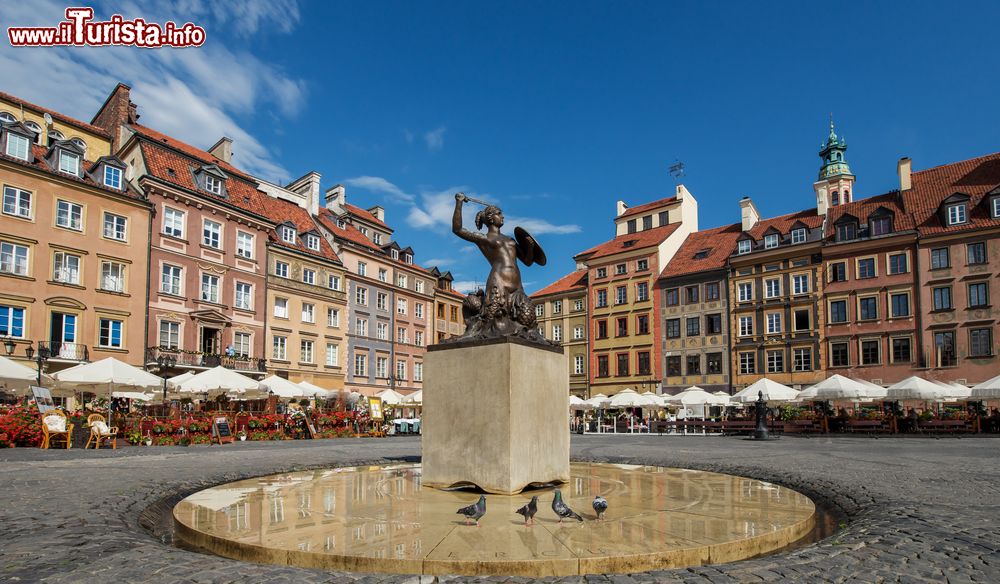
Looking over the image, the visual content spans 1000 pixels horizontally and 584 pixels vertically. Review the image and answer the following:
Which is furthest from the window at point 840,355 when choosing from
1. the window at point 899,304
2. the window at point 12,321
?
the window at point 12,321

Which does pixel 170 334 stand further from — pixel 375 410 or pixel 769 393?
pixel 769 393

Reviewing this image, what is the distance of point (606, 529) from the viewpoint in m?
5.84

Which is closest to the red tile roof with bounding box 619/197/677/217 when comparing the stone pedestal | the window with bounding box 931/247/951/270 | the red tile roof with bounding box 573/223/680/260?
the red tile roof with bounding box 573/223/680/260

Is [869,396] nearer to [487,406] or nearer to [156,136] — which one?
[487,406]

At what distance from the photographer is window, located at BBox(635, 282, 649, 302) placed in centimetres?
5388

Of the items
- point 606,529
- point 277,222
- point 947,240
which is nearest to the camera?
point 606,529

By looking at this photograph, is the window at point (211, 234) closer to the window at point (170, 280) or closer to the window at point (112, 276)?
the window at point (170, 280)

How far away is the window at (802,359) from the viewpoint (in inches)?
1761

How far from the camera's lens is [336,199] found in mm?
55312

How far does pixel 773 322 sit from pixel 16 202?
43847 millimetres

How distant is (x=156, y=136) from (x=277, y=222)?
887 cm

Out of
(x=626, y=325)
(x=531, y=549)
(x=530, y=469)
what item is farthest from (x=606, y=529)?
(x=626, y=325)

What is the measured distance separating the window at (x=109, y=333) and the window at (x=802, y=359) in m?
40.1

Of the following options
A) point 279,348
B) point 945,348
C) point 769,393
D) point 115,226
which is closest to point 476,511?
Answer: point 769,393
